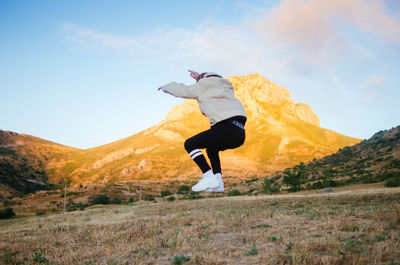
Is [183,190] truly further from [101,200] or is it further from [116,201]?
[101,200]

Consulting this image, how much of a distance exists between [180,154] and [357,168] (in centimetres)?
7398

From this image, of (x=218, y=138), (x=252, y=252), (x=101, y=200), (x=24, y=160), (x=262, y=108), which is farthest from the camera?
(x=262, y=108)

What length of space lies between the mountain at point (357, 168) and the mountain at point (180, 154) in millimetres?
37675

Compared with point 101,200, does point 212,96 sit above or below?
above

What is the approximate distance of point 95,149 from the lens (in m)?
139

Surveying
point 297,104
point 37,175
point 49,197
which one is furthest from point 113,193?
point 297,104

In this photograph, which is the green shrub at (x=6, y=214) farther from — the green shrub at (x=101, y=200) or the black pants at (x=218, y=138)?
the black pants at (x=218, y=138)

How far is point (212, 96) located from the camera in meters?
4.39

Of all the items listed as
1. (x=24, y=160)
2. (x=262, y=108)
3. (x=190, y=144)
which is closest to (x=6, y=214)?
(x=190, y=144)

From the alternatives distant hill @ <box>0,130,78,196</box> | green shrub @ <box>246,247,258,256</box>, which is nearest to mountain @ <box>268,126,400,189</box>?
green shrub @ <box>246,247,258,256</box>

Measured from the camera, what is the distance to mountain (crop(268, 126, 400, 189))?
114 feet

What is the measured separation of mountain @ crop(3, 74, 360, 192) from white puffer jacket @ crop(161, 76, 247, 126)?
85.1m

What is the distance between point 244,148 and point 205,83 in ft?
391

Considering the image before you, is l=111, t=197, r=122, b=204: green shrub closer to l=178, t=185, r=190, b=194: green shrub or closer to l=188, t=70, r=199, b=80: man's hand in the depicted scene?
l=178, t=185, r=190, b=194: green shrub
